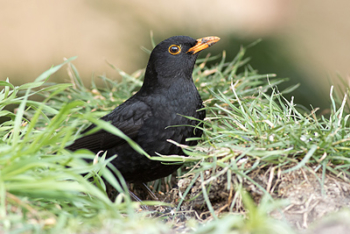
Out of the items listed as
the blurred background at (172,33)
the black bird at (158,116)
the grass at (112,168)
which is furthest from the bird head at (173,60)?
the blurred background at (172,33)

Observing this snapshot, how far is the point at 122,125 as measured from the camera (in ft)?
10.9

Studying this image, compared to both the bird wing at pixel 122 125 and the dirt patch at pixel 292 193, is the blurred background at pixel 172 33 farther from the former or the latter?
the dirt patch at pixel 292 193

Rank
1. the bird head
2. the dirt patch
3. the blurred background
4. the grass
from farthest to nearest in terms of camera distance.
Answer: the blurred background → the bird head → the dirt patch → the grass

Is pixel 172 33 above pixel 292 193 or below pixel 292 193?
above

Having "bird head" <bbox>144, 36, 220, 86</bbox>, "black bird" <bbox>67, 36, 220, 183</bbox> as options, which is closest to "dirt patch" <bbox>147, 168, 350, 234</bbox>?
"black bird" <bbox>67, 36, 220, 183</bbox>

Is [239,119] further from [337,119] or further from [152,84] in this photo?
[152,84]

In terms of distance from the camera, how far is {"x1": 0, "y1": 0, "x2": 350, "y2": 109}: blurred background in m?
6.11

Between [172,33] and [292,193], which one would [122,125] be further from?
[172,33]

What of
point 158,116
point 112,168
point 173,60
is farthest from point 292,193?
point 173,60

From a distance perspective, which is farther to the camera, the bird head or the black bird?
the bird head

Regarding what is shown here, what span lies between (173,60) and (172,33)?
9.56 feet

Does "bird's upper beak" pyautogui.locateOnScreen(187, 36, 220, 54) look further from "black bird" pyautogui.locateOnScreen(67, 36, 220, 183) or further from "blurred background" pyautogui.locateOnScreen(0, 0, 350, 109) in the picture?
"blurred background" pyautogui.locateOnScreen(0, 0, 350, 109)

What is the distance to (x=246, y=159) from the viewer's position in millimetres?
2342

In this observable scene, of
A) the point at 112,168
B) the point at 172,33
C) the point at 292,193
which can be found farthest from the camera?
the point at 172,33
